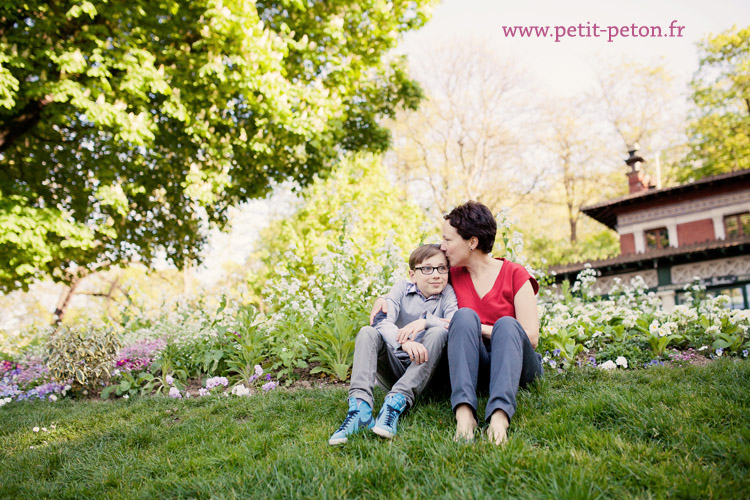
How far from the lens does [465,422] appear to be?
9.18 ft

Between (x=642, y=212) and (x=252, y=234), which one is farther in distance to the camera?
(x=252, y=234)

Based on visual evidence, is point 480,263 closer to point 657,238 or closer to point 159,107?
point 159,107

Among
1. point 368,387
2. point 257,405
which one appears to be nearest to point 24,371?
point 257,405

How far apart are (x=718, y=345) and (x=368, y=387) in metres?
3.66

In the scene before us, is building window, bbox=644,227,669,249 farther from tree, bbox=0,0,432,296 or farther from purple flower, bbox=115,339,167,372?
purple flower, bbox=115,339,167,372

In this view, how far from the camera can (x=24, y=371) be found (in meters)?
6.39

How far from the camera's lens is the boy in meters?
3.01

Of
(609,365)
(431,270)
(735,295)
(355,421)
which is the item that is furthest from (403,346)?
(735,295)

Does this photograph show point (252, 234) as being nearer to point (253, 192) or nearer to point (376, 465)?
point (253, 192)

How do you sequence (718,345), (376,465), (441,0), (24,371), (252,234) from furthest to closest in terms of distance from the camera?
(252,234), (441,0), (24,371), (718,345), (376,465)

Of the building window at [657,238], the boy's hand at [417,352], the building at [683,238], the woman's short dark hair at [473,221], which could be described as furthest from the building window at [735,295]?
the boy's hand at [417,352]

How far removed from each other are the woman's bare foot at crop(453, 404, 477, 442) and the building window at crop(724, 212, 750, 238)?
18629mm

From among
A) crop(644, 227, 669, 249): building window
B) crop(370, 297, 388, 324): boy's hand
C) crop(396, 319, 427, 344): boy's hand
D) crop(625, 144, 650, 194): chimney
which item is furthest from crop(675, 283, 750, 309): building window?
crop(396, 319, 427, 344): boy's hand

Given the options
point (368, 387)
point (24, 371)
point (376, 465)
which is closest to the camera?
point (376, 465)
